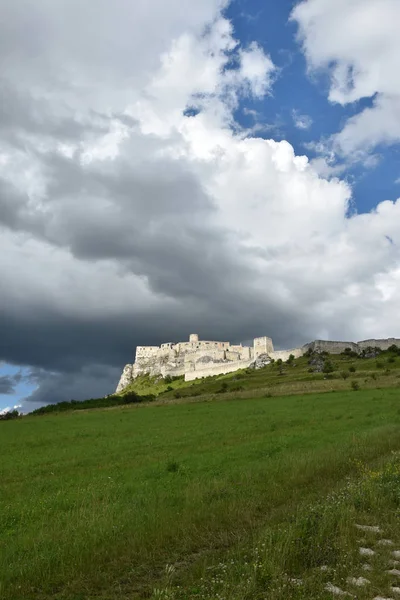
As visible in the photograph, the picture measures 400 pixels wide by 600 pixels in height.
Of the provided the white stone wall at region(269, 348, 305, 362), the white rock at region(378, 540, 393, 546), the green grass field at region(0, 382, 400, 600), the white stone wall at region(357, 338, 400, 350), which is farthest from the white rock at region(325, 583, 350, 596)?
the white stone wall at region(269, 348, 305, 362)

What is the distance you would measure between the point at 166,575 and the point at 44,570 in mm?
2523

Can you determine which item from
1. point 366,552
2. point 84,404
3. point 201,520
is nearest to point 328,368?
point 84,404

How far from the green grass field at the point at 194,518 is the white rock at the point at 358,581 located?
247 mm

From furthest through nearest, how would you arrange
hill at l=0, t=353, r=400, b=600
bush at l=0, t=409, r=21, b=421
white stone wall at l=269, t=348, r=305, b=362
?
white stone wall at l=269, t=348, r=305, b=362, bush at l=0, t=409, r=21, b=421, hill at l=0, t=353, r=400, b=600

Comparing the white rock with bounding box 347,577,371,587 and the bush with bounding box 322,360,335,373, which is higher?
the bush with bounding box 322,360,335,373

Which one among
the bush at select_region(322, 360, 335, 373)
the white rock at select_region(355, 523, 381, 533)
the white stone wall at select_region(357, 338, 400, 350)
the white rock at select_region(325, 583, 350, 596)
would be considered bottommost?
the white rock at select_region(325, 583, 350, 596)

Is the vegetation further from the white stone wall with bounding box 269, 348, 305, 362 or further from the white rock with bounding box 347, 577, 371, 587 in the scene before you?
the white rock with bounding box 347, 577, 371, 587

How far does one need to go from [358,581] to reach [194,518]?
5.55 meters

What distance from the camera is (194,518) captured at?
12578mm

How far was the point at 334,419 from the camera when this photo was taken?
38844 millimetres

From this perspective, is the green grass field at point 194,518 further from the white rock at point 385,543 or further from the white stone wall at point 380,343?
the white stone wall at point 380,343

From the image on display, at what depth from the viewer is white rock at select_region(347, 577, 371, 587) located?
25.5ft

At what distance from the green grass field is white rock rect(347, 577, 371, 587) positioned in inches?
9.7

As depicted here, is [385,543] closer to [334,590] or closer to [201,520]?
[334,590]
